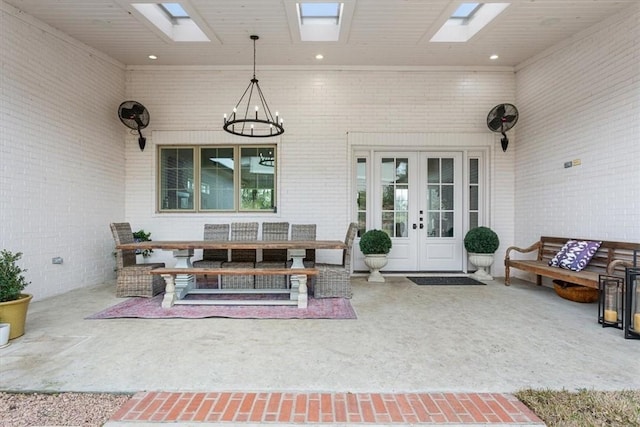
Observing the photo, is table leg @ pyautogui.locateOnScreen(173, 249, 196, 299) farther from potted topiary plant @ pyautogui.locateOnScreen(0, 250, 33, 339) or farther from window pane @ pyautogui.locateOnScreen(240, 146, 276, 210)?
window pane @ pyautogui.locateOnScreen(240, 146, 276, 210)

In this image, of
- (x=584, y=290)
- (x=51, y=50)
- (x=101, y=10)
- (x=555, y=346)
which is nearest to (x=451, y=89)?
(x=584, y=290)

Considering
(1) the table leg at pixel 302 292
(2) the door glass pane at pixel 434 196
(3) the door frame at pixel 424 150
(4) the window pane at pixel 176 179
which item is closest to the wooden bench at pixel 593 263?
(3) the door frame at pixel 424 150

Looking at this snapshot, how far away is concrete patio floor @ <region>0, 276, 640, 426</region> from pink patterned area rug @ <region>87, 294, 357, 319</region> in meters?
0.12

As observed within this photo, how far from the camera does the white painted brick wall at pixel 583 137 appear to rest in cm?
370

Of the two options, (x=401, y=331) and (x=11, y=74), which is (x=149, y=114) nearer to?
(x=11, y=74)

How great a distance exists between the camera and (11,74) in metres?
3.71

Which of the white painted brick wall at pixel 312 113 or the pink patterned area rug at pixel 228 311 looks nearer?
the pink patterned area rug at pixel 228 311

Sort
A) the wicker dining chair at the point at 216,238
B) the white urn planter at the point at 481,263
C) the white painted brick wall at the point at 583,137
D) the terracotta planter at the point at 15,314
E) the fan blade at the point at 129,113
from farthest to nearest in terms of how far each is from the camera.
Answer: the white urn planter at the point at 481,263, the fan blade at the point at 129,113, the wicker dining chair at the point at 216,238, the white painted brick wall at the point at 583,137, the terracotta planter at the point at 15,314

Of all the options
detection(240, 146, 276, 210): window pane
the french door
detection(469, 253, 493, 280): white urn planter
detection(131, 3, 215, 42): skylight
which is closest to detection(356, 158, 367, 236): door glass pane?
the french door

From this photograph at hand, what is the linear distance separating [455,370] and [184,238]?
4.69 m

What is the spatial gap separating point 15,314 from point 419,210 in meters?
5.37

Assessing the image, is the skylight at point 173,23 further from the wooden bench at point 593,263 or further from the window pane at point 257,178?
the wooden bench at point 593,263

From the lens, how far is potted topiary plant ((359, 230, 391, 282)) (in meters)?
5.05

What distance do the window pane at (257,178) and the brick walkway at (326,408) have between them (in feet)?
12.7
